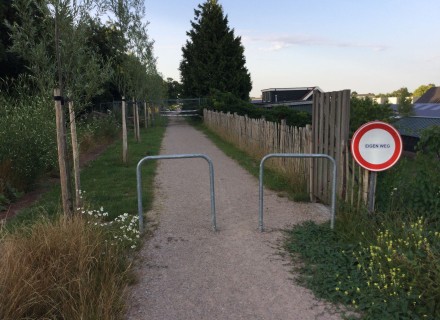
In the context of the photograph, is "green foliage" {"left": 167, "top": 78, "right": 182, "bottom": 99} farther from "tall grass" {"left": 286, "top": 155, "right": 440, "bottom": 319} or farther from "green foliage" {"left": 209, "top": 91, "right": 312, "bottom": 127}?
"tall grass" {"left": 286, "top": 155, "right": 440, "bottom": 319}

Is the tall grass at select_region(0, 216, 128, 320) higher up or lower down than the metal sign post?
lower down

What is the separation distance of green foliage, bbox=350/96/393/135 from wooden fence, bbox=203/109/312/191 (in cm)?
264

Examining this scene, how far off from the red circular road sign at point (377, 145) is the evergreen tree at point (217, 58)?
31.2m

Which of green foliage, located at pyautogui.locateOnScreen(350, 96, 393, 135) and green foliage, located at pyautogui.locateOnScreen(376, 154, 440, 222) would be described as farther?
green foliage, located at pyautogui.locateOnScreen(350, 96, 393, 135)

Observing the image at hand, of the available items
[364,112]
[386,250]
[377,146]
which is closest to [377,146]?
[377,146]

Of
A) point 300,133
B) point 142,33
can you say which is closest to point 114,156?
point 142,33

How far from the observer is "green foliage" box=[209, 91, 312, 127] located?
16.6m

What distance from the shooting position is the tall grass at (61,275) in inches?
114

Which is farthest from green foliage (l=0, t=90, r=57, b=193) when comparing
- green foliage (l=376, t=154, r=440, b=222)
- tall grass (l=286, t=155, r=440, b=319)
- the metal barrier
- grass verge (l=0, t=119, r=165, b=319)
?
the metal barrier

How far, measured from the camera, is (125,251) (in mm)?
→ 4254

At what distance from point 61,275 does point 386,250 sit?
3.02 m

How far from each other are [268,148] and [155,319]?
835cm

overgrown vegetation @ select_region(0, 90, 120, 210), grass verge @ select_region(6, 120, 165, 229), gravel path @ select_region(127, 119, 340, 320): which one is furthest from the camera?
overgrown vegetation @ select_region(0, 90, 120, 210)

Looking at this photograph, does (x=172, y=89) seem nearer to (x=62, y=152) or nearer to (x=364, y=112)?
(x=364, y=112)
